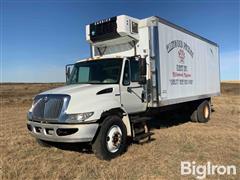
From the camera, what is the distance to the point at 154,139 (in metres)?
8.30

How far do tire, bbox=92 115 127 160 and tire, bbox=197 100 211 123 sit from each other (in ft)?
20.4

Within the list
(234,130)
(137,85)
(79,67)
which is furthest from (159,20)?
(234,130)

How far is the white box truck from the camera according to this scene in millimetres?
5844

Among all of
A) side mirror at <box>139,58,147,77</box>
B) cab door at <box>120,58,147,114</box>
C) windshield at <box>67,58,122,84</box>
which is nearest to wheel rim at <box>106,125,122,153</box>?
cab door at <box>120,58,147,114</box>

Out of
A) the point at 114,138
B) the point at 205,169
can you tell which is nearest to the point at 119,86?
the point at 114,138

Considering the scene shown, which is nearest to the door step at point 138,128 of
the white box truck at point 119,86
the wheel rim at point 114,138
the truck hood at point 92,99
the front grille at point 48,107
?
the white box truck at point 119,86

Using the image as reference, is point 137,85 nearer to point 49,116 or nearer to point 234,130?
point 49,116

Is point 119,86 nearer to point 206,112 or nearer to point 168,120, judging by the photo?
point 168,120

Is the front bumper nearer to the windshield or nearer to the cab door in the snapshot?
the cab door

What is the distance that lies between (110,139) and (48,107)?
5.42 ft

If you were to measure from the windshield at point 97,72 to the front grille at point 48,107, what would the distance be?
1357 mm

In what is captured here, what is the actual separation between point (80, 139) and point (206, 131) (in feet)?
19.1

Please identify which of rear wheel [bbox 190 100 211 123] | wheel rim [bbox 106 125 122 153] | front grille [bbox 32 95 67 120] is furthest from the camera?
rear wheel [bbox 190 100 211 123]

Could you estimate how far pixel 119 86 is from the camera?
678cm
